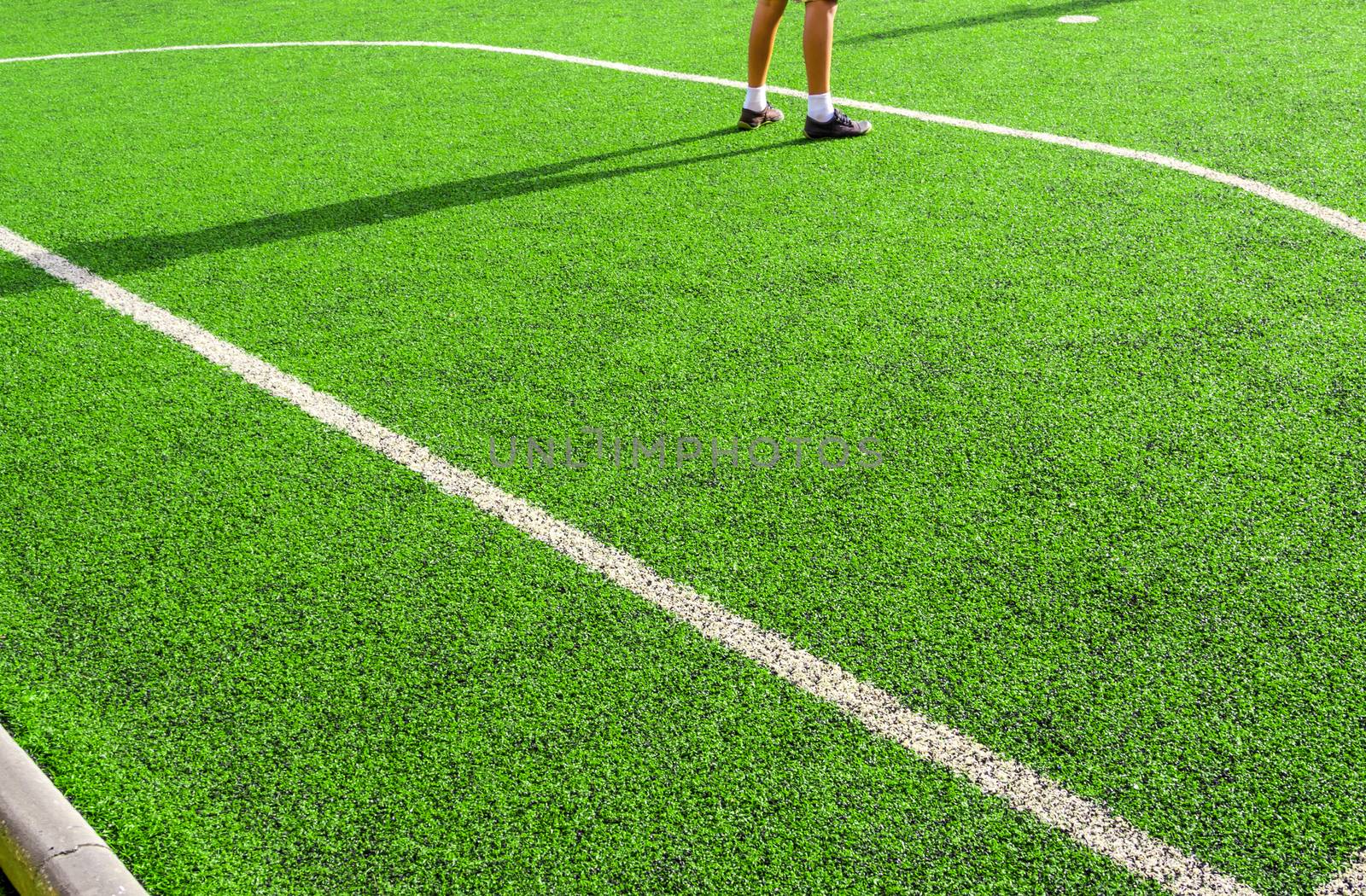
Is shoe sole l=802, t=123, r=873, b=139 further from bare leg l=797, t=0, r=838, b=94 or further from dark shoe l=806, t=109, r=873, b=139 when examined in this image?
bare leg l=797, t=0, r=838, b=94

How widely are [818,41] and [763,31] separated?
33 cm

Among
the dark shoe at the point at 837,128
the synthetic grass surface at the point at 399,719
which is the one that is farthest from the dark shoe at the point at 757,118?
the synthetic grass surface at the point at 399,719

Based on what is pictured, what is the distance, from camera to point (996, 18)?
7633 mm

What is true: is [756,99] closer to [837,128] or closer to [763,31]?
[763,31]

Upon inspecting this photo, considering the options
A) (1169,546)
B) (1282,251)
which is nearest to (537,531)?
(1169,546)

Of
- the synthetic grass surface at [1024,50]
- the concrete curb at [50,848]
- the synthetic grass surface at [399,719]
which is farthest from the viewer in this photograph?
the synthetic grass surface at [1024,50]

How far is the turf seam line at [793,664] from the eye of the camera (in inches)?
79.4

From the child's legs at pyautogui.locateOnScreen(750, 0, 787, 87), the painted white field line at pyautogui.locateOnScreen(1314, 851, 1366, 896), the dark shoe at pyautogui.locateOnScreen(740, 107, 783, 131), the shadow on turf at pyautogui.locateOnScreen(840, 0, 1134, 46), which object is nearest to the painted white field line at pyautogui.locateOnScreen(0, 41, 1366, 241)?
the dark shoe at pyautogui.locateOnScreen(740, 107, 783, 131)

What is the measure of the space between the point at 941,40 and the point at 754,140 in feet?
7.80

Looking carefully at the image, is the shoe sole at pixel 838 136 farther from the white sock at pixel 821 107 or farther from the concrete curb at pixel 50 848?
the concrete curb at pixel 50 848

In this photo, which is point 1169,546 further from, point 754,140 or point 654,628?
point 754,140

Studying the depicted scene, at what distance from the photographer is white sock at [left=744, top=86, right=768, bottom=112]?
18.7 ft

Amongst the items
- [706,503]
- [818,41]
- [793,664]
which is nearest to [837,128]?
[818,41]

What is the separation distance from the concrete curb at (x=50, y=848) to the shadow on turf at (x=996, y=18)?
21.7 feet
